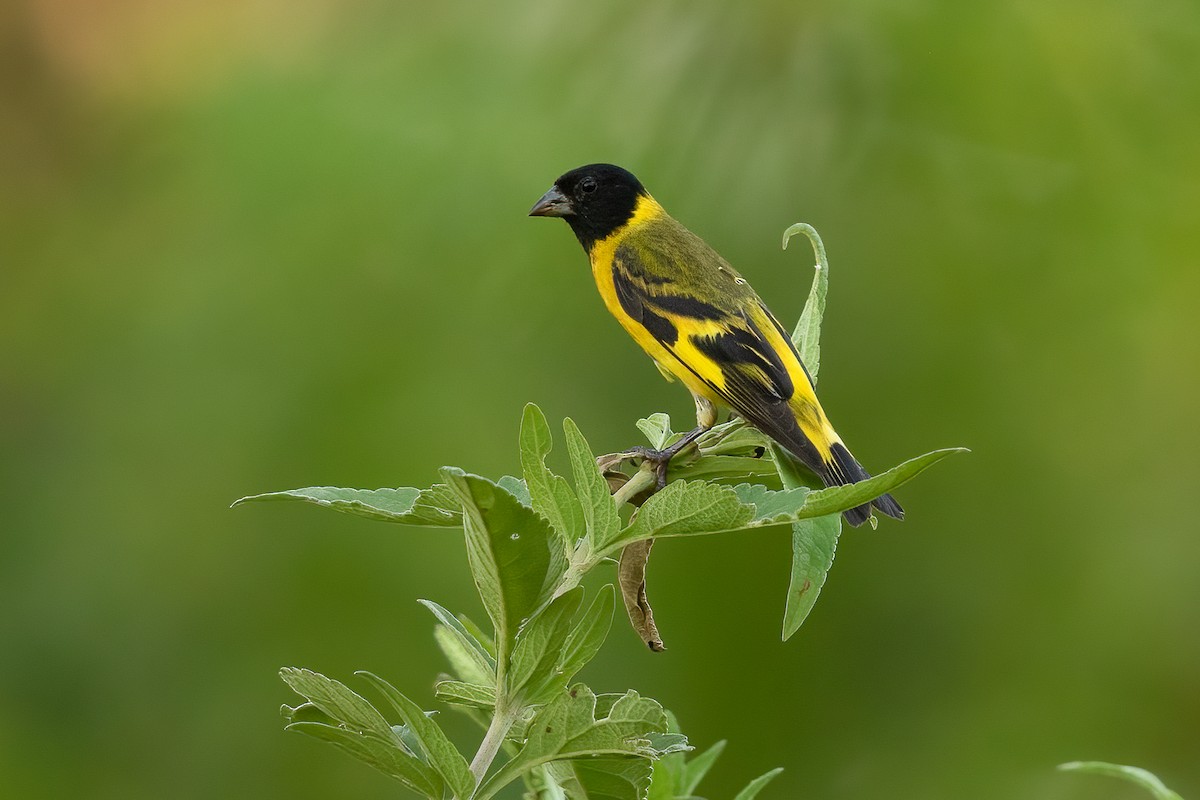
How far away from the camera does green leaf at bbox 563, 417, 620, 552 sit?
22.0 inches

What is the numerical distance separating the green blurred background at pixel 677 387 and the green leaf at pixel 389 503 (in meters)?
1.80

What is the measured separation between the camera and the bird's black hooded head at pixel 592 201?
227 cm

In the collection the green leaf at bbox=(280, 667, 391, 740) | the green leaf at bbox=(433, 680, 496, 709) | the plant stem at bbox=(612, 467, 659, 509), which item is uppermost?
the plant stem at bbox=(612, 467, 659, 509)

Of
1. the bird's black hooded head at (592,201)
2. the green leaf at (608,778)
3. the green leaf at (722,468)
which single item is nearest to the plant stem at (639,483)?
the green leaf at (722,468)

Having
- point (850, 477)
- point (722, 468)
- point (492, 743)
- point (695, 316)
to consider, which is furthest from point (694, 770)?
point (695, 316)

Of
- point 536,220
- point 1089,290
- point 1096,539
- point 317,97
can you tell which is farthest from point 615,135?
point 1096,539

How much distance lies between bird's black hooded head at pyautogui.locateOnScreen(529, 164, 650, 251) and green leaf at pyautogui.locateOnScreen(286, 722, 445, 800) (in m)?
1.77

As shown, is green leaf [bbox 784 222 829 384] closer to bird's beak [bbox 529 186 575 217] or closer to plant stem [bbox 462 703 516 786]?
plant stem [bbox 462 703 516 786]

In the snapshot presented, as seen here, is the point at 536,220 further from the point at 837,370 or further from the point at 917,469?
the point at 917,469

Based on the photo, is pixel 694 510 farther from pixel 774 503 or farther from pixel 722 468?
pixel 722 468

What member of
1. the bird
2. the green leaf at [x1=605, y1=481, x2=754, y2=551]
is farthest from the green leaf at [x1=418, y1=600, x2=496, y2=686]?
the bird

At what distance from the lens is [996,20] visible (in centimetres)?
274

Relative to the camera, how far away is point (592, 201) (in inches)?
89.4

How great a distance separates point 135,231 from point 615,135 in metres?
1.23
